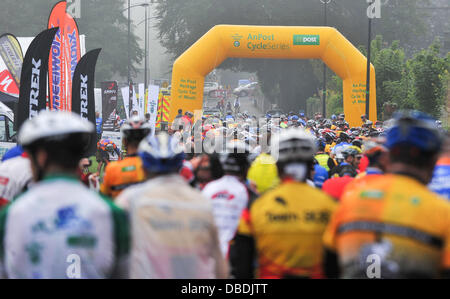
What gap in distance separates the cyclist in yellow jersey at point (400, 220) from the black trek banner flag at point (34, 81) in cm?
860

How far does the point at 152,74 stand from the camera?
84.6 meters

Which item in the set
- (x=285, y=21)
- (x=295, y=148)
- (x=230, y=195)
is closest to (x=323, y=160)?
(x=230, y=195)

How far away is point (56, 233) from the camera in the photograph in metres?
2.91

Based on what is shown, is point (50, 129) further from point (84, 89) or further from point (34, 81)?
point (84, 89)

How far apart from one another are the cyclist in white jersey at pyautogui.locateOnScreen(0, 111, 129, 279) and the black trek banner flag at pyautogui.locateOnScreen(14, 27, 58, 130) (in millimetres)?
8178

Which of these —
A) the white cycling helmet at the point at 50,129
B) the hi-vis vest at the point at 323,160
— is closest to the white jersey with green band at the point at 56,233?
the white cycling helmet at the point at 50,129

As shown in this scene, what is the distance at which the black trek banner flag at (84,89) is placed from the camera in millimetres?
12742

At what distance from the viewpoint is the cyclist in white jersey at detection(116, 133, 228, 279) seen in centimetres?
335

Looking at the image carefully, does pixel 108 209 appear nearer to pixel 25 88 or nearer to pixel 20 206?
pixel 20 206

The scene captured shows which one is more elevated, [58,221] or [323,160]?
[323,160]

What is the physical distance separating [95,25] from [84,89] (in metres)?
47.9

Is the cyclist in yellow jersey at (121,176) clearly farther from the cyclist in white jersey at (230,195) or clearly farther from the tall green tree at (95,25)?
the tall green tree at (95,25)
